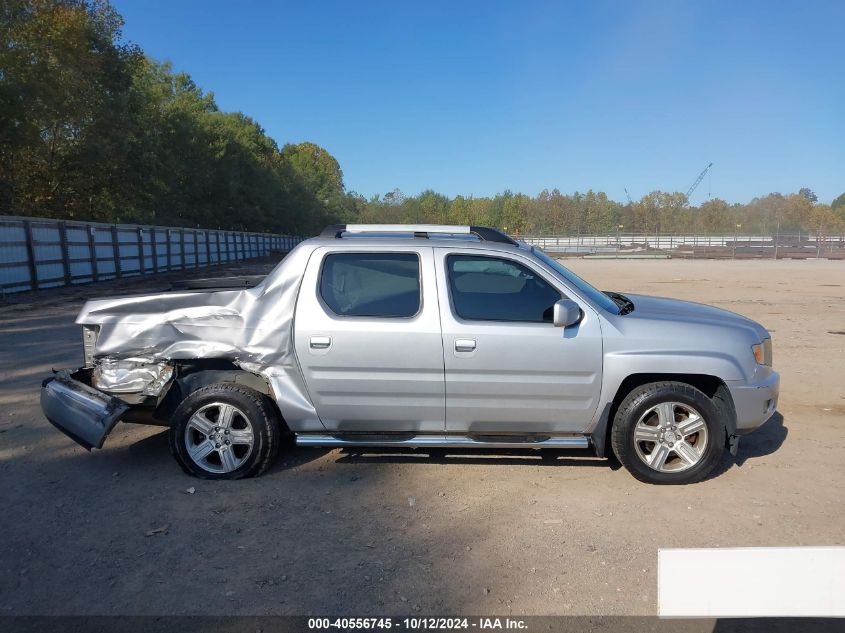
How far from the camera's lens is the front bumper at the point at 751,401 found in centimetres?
440

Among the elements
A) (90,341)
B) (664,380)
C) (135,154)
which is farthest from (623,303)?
(135,154)

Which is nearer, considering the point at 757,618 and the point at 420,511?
the point at 757,618

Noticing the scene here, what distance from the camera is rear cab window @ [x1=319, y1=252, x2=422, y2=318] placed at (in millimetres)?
4527

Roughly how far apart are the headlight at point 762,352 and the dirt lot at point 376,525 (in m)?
0.87

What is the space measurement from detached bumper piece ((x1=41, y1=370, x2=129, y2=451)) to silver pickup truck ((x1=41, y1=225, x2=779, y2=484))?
0.04 ft

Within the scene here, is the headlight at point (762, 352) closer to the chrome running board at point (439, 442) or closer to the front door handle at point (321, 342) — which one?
the chrome running board at point (439, 442)

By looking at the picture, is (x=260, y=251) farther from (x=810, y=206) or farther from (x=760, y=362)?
(x=810, y=206)

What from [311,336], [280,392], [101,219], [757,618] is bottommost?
[757,618]

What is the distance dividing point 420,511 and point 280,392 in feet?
4.39

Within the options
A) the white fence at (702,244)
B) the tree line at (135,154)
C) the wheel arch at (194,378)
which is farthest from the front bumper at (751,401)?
the white fence at (702,244)

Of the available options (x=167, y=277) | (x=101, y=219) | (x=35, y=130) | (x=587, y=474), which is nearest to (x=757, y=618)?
(x=587, y=474)

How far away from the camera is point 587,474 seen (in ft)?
15.4

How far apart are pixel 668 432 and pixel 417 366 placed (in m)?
1.87

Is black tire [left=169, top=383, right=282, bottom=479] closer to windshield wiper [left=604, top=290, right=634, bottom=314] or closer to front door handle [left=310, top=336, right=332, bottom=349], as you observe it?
front door handle [left=310, top=336, right=332, bottom=349]
